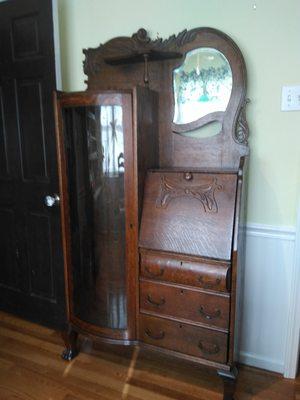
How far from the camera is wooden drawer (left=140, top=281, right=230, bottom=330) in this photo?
1397mm

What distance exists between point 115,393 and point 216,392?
502 mm

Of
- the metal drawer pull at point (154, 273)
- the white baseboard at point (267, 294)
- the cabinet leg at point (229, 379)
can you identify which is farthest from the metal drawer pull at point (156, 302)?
the white baseboard at point (267, 294)

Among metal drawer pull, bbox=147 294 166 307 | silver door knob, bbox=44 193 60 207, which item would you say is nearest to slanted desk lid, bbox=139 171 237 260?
metal drawer pull, bbox=147 294 166 307

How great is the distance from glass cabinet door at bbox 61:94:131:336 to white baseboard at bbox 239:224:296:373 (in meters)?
0.68

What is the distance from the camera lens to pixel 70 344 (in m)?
1.85

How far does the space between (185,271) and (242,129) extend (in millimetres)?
740

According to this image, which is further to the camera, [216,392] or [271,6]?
[216,392]

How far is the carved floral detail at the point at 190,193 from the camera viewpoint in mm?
1387

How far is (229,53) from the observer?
155cm

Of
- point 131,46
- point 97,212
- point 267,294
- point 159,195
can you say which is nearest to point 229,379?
point 267,294

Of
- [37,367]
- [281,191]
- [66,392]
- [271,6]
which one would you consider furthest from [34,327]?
[271,6]

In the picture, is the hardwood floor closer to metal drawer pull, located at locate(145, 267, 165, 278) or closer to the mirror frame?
metal drawer pull, located at locate(145, 267, 165, 278)

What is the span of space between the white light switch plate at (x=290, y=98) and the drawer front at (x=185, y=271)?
31.3 inches

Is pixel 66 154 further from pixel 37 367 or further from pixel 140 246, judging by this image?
pixel 37 367
